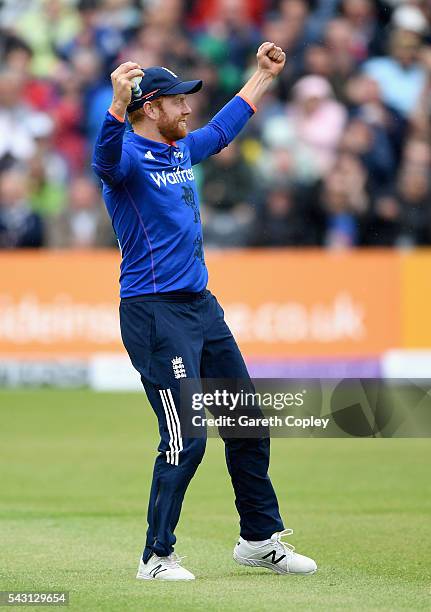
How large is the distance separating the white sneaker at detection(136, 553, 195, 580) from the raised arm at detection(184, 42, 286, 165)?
7.15 ft

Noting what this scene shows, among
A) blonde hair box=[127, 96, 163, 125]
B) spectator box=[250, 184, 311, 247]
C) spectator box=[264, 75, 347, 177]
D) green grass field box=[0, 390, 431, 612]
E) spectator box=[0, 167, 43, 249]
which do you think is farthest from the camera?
spectator box=[264, 75, 347, 177]

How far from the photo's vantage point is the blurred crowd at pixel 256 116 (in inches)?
700

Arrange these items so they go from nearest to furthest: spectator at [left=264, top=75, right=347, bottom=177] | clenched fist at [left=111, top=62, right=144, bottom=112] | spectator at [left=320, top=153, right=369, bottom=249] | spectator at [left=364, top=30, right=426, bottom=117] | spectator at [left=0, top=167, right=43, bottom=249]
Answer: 1. clenched fist at [left=111, top=62, right=144, bottom=112]
2. spectator at [left=320, top=153, right=369, bottom=249]
3. spectator at [left=0, top=167, right=43, bottom=249]
4. spectator at [left=264, top=75, right=347, bottom=177]
5. spectator at [left=364, top=30, right=426, bottom=117]

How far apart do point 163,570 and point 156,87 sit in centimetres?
245

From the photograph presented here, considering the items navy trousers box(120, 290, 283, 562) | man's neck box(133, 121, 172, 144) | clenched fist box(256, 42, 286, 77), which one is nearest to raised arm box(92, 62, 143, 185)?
man's neck box(133, 121, 172, 144)

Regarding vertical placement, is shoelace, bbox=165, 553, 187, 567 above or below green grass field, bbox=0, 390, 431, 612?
above

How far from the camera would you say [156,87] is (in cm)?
706

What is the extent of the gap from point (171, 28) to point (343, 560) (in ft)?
41.9

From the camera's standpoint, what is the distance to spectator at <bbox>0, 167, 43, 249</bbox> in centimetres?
1789

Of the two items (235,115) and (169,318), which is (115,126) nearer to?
(169,318)

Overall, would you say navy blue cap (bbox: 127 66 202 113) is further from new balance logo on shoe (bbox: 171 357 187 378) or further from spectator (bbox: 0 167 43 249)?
spectator (bbox: 0 167 43 249)

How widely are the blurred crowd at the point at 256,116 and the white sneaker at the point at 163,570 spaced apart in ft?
36.0

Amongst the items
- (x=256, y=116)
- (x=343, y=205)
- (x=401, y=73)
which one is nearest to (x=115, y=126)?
(x=343, y=205)

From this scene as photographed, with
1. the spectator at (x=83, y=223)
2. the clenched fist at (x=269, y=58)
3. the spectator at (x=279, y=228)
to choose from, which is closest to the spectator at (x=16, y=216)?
the spectator at (x=83, y=223)
